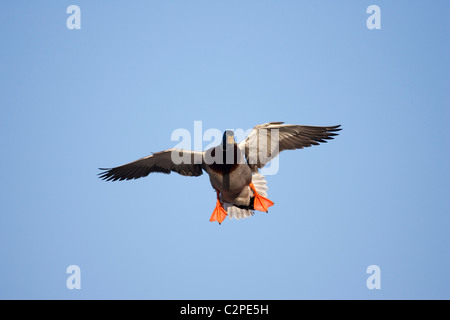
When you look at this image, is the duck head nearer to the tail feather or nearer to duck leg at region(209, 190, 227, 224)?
duck leg at region(209, 190, 227, 224)

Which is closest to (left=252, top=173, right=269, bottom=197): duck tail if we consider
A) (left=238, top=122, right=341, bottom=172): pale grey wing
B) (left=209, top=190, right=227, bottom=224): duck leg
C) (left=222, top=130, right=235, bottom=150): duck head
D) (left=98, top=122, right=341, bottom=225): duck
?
(left=98, top=122, right=341, bottom=225): duck

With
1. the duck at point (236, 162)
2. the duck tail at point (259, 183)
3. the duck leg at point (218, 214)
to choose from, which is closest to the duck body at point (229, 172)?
the duck at point (236, 162)

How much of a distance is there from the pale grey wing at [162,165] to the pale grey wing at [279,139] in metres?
1.04

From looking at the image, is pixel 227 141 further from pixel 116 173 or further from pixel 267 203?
pixel 116 173

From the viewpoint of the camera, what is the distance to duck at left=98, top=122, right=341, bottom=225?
9.82 metres

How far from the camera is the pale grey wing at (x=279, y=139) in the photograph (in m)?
10.2

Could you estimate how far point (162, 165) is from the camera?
37.0ft

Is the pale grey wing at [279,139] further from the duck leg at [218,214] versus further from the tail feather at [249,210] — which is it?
the duck leg at [218,214]

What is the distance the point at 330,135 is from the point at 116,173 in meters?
4.68

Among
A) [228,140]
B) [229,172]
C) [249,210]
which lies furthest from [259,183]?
[228,140]

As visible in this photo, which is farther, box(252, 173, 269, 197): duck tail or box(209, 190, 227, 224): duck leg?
box(252, 173, 269, 197): duck tail

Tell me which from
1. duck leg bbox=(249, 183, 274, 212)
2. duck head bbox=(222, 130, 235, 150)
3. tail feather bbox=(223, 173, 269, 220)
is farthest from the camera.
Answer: tail feather bbox=(223, 173, 269, 220)

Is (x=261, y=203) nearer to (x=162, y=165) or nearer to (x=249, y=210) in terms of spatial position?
(x=249, y=210)
